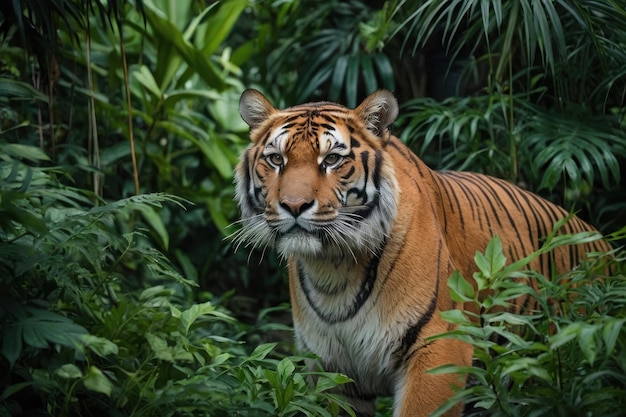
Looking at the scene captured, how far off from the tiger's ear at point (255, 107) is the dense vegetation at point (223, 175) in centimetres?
51

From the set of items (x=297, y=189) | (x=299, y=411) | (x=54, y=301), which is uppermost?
(x=297, y=189)

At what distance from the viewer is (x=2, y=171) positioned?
340 centimetres

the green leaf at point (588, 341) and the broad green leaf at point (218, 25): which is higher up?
the broad green leaf at point (218, 25)

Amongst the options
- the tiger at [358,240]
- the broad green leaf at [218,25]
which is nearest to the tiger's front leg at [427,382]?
the tiger at [358,240]

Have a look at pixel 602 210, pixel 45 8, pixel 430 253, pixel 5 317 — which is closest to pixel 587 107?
pixel 602 210

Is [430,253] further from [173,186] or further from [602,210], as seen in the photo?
[173,186]

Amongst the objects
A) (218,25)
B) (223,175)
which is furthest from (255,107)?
(218,25)

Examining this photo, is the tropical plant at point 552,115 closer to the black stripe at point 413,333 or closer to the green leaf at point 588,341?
the black stripe at point 413,333

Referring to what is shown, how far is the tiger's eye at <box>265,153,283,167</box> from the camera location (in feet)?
10.6

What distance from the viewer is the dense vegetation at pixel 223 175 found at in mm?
2695

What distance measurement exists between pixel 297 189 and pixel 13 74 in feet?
7.93

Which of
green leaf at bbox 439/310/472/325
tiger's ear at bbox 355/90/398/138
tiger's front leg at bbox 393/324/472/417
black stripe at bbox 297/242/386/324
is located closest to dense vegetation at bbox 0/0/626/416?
green leaf at bbox 439/310/472/325

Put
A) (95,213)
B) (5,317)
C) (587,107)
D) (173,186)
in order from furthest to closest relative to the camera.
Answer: (173,186) < (587,107) < (95,213) < (5,317)

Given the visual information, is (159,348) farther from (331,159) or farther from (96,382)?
(331,159)
